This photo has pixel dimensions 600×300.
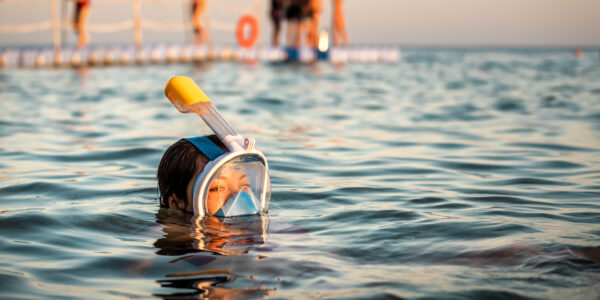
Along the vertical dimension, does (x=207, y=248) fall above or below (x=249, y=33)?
below

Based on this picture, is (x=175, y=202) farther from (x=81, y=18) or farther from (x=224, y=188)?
(x=81, y=18)

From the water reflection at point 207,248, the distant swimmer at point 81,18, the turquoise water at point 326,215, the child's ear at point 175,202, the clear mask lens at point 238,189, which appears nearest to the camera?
the water reflection at point 207,248

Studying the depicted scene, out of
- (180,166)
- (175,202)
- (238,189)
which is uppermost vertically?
(180,166)

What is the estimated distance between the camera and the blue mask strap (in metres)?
3.51

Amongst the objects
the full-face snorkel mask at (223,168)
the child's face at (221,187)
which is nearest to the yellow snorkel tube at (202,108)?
the full-face snorkel mask at (223,168)

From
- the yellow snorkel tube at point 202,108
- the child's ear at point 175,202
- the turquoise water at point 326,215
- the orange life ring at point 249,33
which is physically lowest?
the turquoise water at point 326,215

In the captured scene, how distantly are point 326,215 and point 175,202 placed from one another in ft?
3.37

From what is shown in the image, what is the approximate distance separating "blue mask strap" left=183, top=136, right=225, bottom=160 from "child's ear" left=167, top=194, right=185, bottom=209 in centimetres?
43

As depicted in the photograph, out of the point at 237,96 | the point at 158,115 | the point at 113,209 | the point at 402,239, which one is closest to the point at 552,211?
the point at 402,239

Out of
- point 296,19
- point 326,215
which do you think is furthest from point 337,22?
point 326,215

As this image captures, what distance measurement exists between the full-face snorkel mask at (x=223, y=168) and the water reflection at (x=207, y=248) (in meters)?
0.09

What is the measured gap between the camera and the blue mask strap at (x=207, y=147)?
3512 mm

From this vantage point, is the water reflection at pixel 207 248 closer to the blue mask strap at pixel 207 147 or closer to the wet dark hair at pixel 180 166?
the wet dark hair at pixel 180 166

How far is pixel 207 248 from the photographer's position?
335cm
